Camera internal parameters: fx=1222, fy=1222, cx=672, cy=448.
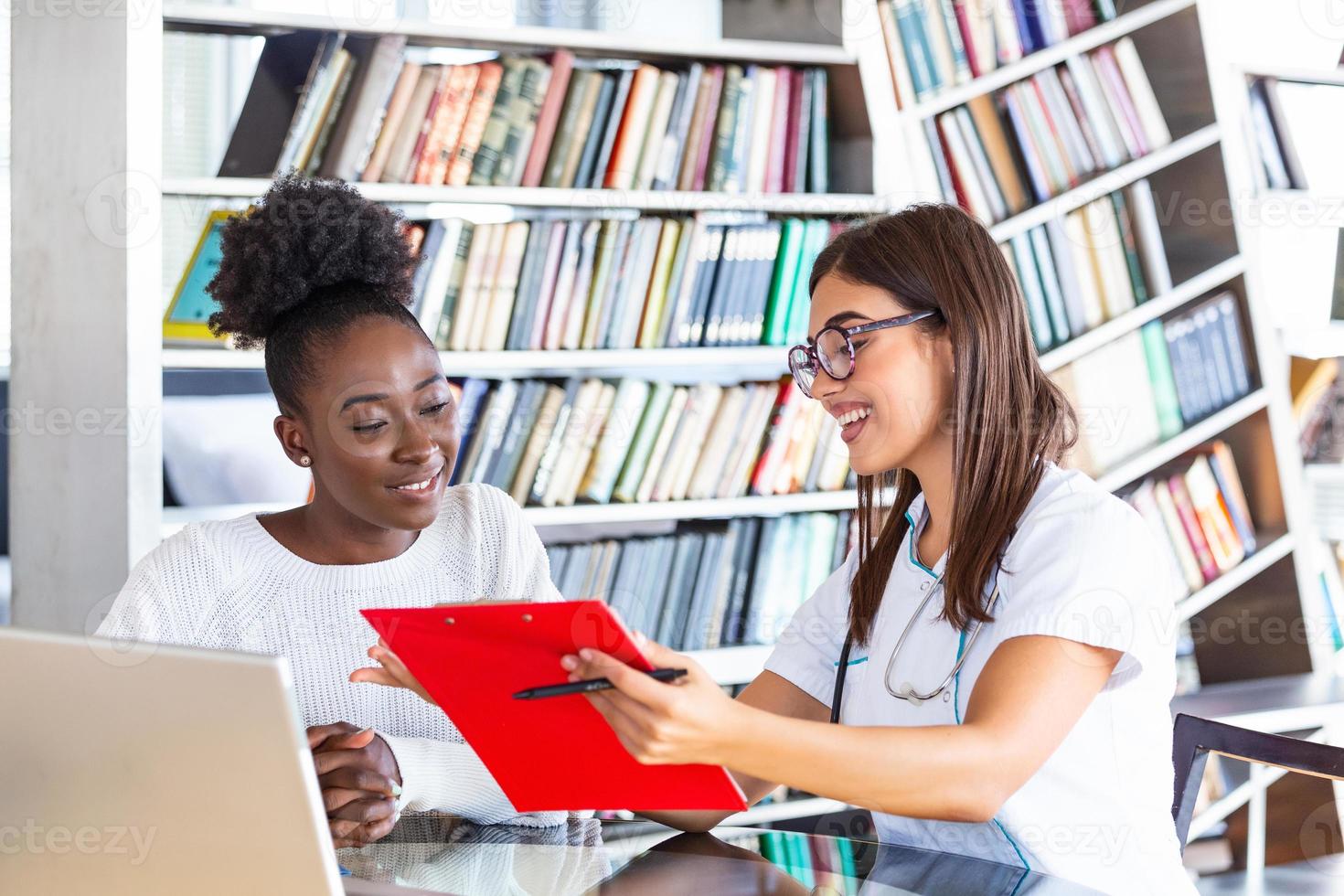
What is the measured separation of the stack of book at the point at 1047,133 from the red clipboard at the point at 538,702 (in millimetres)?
1886

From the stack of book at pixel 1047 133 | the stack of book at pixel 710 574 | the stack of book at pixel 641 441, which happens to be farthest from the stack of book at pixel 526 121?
the stack of book at pixel 710 574

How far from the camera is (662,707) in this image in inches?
34.4

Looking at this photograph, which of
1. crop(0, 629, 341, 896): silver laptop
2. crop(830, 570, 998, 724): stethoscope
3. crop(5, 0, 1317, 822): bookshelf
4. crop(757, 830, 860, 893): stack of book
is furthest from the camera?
crop(5, 0, 1317, 822): bookshelf

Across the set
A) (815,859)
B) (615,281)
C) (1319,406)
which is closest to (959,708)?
(815,859)

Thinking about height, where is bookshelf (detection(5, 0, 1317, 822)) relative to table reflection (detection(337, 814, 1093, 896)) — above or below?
above

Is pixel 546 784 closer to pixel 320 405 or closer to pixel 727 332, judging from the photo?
pixel 320 405

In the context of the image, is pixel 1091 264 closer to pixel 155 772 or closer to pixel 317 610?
pixel 317 610

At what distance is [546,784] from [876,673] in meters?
0.46

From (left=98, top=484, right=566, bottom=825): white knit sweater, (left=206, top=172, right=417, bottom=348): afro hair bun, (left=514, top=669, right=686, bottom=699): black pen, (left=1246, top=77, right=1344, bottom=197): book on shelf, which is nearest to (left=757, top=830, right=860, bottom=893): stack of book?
(left=98, top=484, right=566, bottom=825): white knit sweater

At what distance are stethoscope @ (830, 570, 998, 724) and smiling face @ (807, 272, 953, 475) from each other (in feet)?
0.52

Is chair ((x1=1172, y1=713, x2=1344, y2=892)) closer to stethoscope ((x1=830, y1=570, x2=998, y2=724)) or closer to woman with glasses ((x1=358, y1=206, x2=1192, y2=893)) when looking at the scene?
woman with glasses ((x1=358, y1=206, x2=1192, y2=893))

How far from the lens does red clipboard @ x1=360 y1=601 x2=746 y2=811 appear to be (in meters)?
0.87

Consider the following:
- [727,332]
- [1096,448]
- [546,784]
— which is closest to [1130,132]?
[1096,448]

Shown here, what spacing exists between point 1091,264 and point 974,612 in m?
1.67
